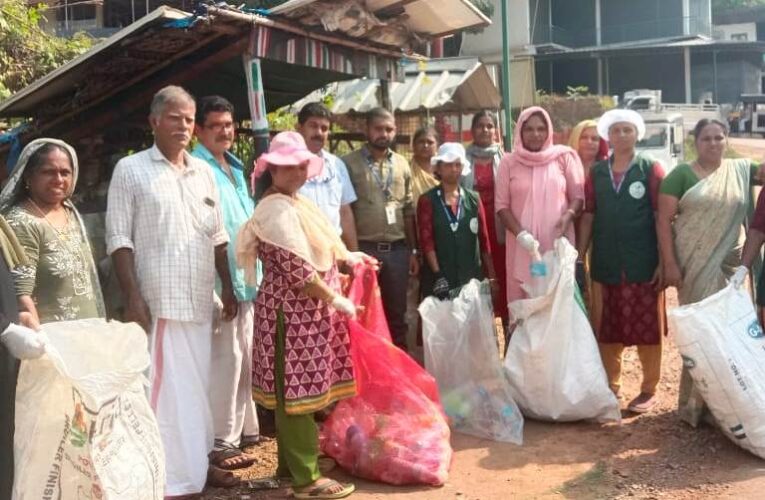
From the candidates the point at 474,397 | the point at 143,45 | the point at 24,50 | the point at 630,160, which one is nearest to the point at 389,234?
the point at 474,397

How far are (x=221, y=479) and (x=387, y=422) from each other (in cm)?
79

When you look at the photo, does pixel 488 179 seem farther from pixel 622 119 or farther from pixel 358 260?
pixel 358 260

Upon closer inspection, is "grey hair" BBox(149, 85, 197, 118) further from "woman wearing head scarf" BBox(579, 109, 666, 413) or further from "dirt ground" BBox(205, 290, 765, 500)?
"woman wearing head scarf" BBox(579, 109, 666, 413)

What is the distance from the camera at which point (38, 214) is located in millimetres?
3051

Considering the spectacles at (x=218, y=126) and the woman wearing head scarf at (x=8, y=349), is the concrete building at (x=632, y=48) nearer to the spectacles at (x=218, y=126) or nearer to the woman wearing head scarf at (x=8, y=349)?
the spectacles at (x=218, y=126)

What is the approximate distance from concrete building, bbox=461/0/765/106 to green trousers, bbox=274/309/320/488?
80.8 ft

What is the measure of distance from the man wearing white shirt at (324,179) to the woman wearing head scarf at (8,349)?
76.7 inches

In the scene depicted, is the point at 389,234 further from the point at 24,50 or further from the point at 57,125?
the point at 24,50

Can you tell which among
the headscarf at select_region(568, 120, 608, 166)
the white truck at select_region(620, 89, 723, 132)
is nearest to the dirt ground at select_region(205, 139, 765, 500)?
the headscarf at select_region(568, 120, 608, 166)

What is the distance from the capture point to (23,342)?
8.24ft

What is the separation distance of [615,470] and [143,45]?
3461 millimetres

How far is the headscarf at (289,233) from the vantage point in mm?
3342

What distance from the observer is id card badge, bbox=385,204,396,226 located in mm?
4832

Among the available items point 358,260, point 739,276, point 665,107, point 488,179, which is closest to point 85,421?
point 358,260
